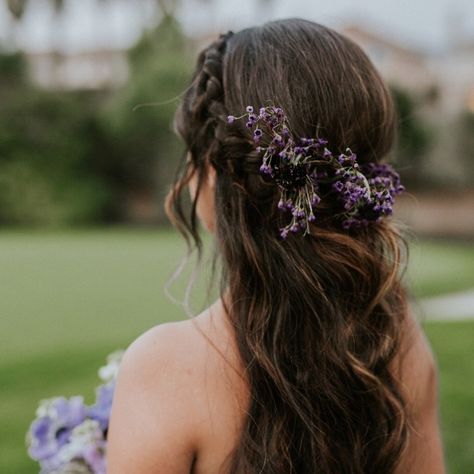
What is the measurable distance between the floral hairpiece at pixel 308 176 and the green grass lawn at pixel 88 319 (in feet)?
8.27

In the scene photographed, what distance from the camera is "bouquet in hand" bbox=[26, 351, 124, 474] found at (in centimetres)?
135

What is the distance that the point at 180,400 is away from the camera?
117 cm

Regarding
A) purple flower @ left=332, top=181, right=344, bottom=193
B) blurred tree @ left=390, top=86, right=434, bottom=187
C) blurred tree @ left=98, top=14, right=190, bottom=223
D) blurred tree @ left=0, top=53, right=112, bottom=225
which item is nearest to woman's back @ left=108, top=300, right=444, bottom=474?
purple flower @ left=332, top=181, right=344, bottom=193

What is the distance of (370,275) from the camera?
4.43 feet

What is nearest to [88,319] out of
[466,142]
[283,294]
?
[283,294]

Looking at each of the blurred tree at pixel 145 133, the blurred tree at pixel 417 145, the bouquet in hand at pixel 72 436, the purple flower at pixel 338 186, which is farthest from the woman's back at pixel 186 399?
the blurred tree at pixel 145 133

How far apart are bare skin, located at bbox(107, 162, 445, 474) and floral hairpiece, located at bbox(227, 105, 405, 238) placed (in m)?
0.24

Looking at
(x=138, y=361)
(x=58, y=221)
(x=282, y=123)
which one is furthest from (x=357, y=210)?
(x=58, y=221)

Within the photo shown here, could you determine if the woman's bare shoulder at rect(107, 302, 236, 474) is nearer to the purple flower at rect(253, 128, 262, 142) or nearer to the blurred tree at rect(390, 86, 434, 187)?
the purple flower at rect(253, 128, 262, 142)

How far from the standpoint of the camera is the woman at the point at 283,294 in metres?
1.18

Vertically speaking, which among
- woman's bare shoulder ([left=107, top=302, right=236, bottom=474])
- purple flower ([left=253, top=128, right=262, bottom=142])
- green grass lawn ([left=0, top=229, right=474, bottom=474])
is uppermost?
purple flower ([left=253, top=128, right=262, bottom=142])

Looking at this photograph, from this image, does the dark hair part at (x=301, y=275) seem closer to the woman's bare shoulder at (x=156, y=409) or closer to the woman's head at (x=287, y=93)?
the woman's head at (x=287, y=93)

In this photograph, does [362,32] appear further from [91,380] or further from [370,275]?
[370,275]

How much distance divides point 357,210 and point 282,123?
0.23m
